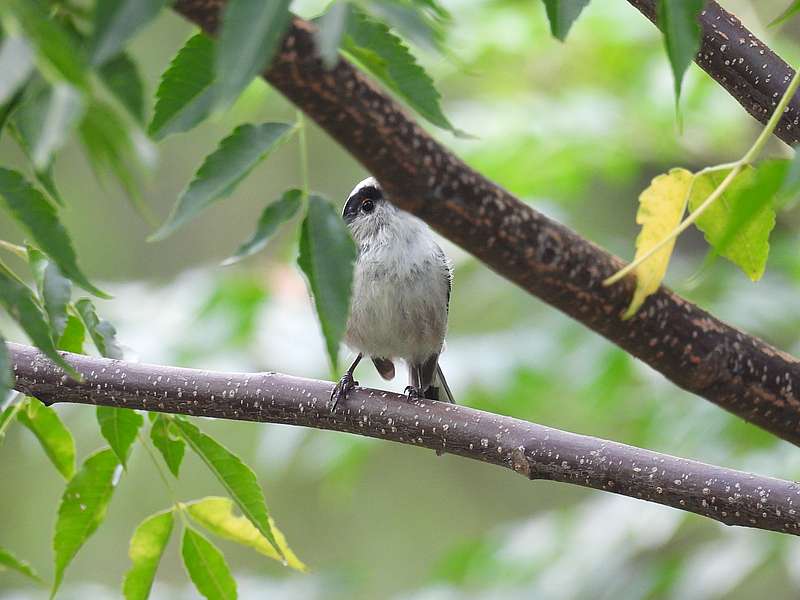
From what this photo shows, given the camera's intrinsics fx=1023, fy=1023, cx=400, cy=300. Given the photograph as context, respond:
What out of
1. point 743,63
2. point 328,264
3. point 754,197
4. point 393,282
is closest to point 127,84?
point 328,264

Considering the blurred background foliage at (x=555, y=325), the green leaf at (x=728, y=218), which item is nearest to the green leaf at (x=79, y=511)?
the green leaf at (x=728, y=218)

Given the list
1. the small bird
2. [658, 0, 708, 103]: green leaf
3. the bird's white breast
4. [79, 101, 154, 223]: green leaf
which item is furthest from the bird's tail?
[658, 0, 708, 103]: green leaf

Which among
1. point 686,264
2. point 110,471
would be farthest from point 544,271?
point 686,264

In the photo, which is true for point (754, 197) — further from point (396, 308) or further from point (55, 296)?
point (396, 308)

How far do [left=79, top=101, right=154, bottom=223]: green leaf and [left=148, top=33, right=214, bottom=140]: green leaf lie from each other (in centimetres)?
11

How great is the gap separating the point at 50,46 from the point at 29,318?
1.03 ft

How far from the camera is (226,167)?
2.87 feet

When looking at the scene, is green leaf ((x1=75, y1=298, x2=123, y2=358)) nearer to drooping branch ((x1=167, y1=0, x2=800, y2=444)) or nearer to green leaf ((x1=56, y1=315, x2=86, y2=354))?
green leaf ((x1=56, y1=315, x2=86, y2=354))

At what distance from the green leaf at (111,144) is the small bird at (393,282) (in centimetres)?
139

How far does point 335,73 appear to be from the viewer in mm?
846

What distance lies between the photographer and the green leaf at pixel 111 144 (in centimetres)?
99

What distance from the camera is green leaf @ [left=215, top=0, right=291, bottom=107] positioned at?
2.05 ft

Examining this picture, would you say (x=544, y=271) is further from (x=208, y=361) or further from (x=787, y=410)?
(x=208, y=361)

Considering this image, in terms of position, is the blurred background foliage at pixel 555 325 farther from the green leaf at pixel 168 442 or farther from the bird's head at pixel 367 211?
the green leaf at pixel 168 442
